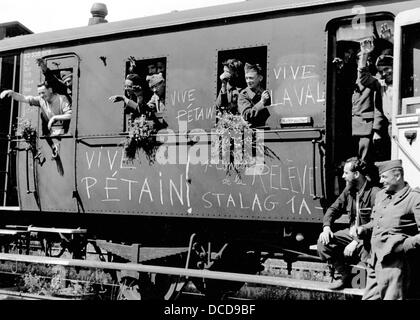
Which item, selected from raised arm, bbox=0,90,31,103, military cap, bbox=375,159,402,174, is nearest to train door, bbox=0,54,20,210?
raised arm, bbox=0,90,31,103

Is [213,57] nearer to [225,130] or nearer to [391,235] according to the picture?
[225,130]

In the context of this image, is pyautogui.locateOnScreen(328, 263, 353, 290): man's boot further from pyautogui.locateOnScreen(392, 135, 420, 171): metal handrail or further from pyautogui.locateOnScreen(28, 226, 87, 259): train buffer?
pyautogui.locateOnScreen(28, 226, 87, 259): train buffer

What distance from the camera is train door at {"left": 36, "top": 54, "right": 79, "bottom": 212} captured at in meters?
8.95

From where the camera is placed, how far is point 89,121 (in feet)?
28.9

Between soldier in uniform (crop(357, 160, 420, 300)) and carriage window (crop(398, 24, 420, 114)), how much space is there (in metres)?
0.91

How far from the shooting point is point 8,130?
10516mm

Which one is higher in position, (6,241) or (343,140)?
(343,140)

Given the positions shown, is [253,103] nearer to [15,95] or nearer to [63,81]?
[63,81]

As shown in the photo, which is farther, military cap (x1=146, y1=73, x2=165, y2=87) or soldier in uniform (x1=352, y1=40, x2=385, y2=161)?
military cap (x1=146, y1=73, x2=165, y2=87)

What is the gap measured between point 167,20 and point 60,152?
2419 millimetres

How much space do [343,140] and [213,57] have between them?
188cm

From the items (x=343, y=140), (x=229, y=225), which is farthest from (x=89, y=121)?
(x=343, y=140)

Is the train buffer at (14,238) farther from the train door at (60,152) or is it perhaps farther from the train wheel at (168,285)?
the train wheel at (168,285)

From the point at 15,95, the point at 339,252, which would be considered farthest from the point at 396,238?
the point at 15,95
